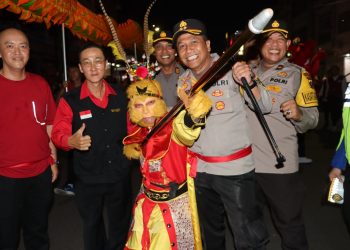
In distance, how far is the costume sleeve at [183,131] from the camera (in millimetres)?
2400

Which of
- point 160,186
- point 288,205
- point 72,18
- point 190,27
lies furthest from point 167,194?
point 72,18

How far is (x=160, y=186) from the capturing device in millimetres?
2809

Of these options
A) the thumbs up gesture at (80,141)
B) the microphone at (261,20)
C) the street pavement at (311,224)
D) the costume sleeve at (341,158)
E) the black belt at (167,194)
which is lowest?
the street pavement at (311,224)

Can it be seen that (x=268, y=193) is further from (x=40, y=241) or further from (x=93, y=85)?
(x=40, y=241)

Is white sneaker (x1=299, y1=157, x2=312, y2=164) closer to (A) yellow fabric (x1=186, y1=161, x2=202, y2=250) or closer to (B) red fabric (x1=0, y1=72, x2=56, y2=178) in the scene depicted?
(A) yellow fabric (x1=186, y1=161, x2=202, y2=250)

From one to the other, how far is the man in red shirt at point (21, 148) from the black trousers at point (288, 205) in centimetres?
210

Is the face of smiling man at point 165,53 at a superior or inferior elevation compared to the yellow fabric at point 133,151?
superior

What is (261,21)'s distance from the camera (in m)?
1.55

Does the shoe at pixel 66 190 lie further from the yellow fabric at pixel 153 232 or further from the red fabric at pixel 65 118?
the yellow fabric at pixel 153 232

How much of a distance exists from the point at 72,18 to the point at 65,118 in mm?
2864

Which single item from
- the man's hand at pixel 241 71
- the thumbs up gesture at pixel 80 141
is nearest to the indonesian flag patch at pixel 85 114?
the thumbs up gesture at pixel 80 141

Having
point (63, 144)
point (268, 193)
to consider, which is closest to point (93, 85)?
point (63, 144)

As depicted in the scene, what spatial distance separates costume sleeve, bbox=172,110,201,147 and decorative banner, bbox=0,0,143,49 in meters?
2.77

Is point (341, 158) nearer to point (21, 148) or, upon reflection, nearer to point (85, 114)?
point (85, 114)
